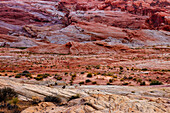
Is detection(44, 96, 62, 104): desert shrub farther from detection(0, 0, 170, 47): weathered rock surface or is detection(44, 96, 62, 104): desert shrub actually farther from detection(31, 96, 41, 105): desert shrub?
detection(0, 0, 170, 47): weathered rock surface

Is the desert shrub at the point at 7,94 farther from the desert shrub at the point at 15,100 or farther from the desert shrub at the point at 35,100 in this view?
the desert shrub at the point at 35,100

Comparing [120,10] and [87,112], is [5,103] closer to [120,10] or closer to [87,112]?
[87,112]

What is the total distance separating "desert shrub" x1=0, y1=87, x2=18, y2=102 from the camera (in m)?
7.49

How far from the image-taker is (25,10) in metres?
62.8

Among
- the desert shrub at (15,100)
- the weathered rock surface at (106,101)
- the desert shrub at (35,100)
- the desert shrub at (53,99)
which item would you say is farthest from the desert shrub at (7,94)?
the desert shrub at (53,99)

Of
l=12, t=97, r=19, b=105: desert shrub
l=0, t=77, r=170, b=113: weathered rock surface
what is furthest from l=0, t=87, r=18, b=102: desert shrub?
l=12, t=97, r=19, b=105: desert shrub

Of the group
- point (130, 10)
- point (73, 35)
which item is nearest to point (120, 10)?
point (130, 10)

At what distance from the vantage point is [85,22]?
51.8 metres

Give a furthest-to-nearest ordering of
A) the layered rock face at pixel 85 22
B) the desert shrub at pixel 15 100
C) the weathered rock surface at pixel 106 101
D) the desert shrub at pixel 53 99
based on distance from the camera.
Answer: the layered rock face at pixel 85 22 → the desert shrub at pixel 53 99 → the desert shrub at pixel 15 100 → the weathered rock surface at pixel 106 101

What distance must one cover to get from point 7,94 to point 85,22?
154ft

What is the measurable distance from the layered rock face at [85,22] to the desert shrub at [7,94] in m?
38.6

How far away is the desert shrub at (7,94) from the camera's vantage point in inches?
295

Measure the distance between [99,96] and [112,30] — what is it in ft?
144

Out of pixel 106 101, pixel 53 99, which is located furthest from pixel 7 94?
pixel 106 101
